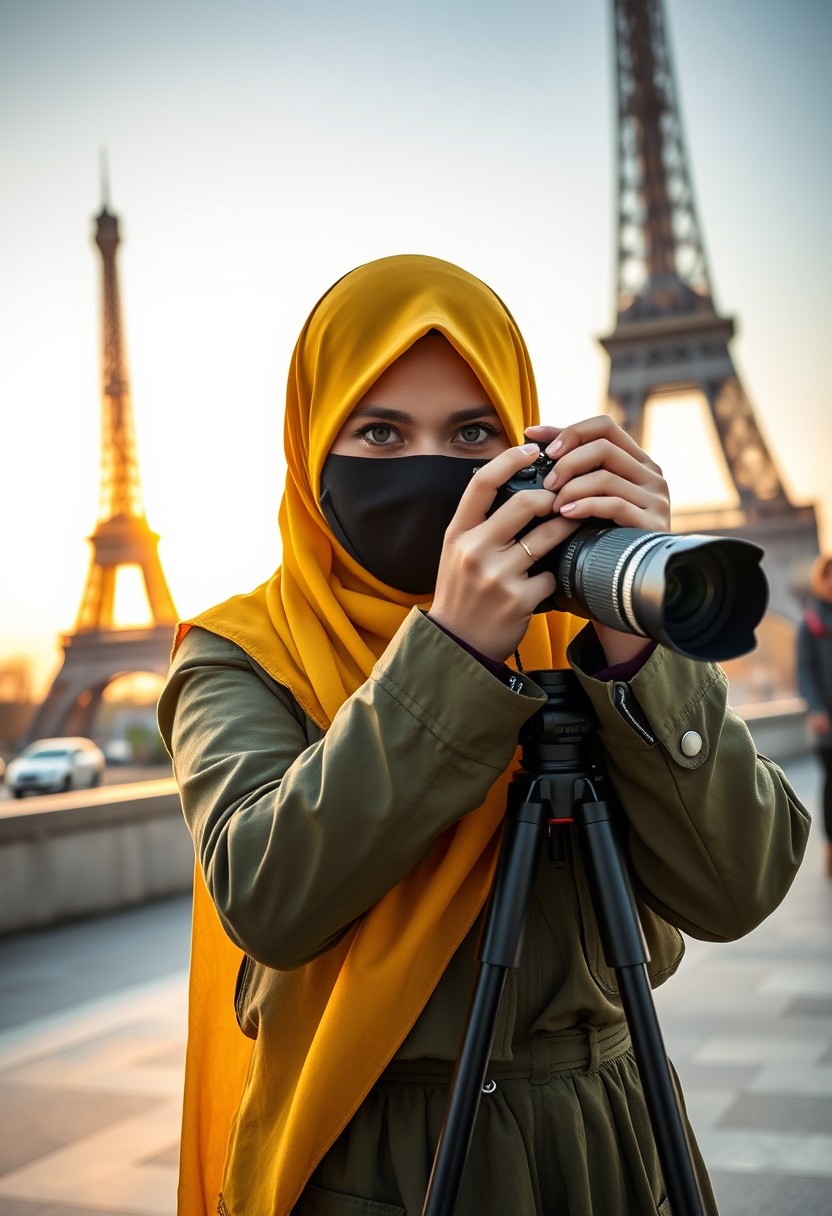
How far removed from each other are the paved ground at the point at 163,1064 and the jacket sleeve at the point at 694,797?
7.01 ft

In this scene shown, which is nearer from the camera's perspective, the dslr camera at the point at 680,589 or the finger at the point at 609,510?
the dslr camera at the point at 680,589

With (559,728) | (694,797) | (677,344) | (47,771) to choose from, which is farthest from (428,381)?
(677,344)

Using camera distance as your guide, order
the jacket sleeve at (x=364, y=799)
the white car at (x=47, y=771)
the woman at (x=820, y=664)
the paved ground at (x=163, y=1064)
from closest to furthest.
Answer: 1. the jacket sleeve at (x=364, y=799)
2. the paved ground at (x=163, y=1064)
3. the woman at (x=820, y=664)
4. the white car at (x=47, y=771)

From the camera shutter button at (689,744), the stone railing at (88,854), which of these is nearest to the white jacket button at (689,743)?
the camera shutter button at (689,744)

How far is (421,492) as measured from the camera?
56.2 inches

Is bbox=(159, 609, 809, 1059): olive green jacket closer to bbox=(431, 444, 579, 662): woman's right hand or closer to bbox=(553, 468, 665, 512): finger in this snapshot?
bbox=(431, 444, 579, 662): woman's right hand

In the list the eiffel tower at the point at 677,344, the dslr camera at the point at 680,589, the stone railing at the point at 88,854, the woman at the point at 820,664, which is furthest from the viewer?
the eiffel tower at the point at 677,344

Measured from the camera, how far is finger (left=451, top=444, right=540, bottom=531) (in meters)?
1.20

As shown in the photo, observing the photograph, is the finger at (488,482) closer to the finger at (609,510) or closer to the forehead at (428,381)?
the finger at (609,510)

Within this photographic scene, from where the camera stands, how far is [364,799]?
1164mm

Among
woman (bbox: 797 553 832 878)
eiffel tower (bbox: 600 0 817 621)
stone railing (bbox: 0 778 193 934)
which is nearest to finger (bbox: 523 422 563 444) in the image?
stone railing (bbox: 0 778 193 934)

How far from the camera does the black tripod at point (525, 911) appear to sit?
1.13m

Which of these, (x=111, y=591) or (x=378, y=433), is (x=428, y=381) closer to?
(x=378, y=433)

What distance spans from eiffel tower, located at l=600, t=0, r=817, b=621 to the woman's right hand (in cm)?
3176
